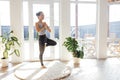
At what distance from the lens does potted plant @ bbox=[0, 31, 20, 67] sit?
20.8 ft

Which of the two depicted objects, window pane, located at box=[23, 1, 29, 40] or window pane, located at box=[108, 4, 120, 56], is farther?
window pane, located at box=[108, 4, 120, 56]

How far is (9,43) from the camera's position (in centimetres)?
636

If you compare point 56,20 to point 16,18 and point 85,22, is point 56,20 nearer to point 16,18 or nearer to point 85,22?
point 85,22

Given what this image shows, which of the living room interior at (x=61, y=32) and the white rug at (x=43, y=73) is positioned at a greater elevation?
the living room interior at (x=61, y=32)

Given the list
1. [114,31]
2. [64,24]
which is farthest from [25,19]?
[114,31]

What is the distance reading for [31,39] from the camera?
722cm

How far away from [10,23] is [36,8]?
1.14 m

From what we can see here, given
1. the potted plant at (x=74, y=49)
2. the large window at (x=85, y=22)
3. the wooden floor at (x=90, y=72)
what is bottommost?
the wooden floor at (x=90, y=72)

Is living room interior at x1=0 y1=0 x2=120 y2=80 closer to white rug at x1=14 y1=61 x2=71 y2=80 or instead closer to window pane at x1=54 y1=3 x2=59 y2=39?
window pane at x1=54 y1=3 x2=59 y2=39

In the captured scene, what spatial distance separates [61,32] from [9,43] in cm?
199

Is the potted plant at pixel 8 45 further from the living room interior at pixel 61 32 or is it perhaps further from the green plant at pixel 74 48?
the green plant at pixel 74 48

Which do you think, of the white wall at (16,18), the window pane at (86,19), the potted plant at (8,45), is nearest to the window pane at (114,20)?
the window pane at (86,19)

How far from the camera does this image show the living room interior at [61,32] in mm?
6516

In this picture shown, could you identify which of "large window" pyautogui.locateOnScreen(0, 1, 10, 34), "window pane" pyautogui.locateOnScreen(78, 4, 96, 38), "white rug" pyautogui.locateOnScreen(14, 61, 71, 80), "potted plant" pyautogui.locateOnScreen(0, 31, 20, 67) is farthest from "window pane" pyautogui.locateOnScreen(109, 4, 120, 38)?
"large window" pyautogui.locateOnScreen(0, 1, 10, 34)
